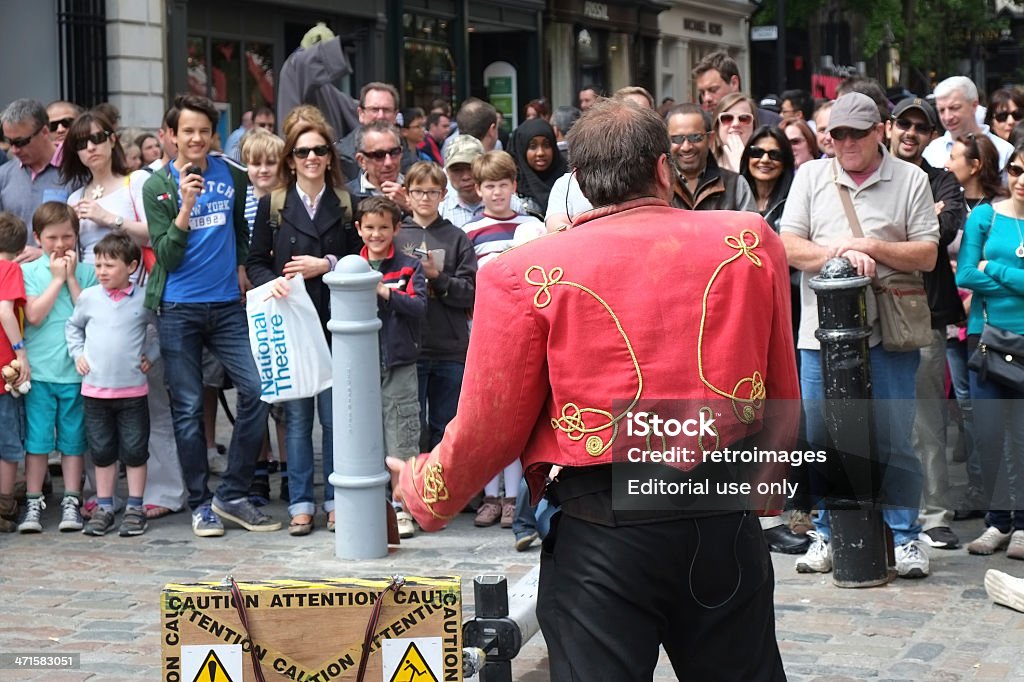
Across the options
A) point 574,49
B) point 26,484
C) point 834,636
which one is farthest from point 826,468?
point 574,49

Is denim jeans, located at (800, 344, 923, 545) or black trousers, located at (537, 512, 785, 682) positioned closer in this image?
black trousers, located at (537, 512, 785, 682)

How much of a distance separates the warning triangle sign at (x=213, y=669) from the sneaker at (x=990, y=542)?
4.57 m

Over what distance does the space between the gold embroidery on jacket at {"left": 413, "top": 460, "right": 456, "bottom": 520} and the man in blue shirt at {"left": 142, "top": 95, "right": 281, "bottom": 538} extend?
4.64 m

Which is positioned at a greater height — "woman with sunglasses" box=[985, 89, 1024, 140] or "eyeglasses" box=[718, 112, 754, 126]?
"woman with sunglasses" box=[985, 89, 1024, 140]

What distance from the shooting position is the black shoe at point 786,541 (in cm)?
739

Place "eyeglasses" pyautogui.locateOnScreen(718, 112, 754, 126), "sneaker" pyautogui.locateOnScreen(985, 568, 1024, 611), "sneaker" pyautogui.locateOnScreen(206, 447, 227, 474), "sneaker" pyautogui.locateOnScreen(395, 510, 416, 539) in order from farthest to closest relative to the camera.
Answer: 1. "sneaker" pyautogui.locateOnScreen(206, 447, 227, 474)
2. "eyeglasses" pyautogui.locateOnScreen(718, 112, 754, 126)
3. "sneaker" pyautogui.locateOnScreen(395, 510, 416, 539)
4. "sneaker" pyautogui.locateOnScreen(985, 568, 1024, 611)

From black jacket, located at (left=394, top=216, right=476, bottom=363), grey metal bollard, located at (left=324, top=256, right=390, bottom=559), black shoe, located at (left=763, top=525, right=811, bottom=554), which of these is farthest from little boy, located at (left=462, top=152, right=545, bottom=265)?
black shoe, located at (left=763, top=525, right=811, bottom=554)

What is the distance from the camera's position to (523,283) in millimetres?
3385

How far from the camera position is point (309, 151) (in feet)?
26.5

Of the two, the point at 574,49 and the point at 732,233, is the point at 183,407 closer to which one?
the point at 732,233

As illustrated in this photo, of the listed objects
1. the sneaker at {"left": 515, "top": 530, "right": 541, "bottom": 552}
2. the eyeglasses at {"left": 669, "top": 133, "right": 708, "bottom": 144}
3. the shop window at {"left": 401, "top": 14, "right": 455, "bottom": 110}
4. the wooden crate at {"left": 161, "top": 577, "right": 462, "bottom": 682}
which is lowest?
the sneaker at {"left": 515, "top": 530, "right": 541, "bottom": 552}

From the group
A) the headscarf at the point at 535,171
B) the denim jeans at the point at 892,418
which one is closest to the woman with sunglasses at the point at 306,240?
the headscarf at the point at 535,171

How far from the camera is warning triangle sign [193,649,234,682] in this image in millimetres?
3830

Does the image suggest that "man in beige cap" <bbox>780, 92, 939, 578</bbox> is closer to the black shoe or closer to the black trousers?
the black shoe
